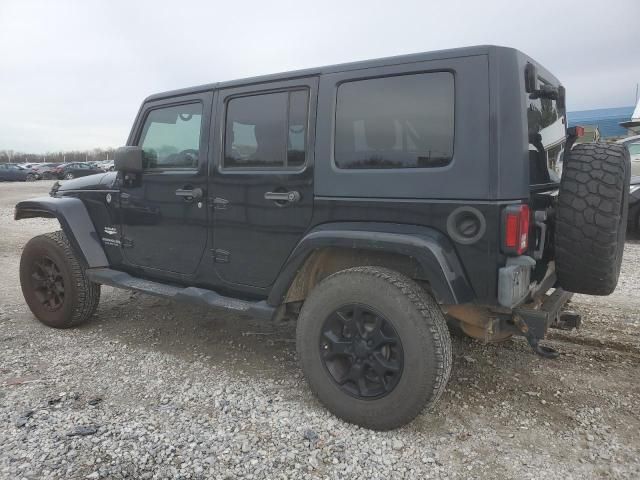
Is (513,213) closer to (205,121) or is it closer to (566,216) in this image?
(566,216)

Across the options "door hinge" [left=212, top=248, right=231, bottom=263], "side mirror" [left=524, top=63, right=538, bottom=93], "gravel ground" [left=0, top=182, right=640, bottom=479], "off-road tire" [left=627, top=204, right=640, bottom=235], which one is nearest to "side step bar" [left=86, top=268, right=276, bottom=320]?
"door hinge" [left=212, top=248, right=231, bottom=263]

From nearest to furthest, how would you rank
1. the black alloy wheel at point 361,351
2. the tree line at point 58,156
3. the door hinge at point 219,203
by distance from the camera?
the black alloy wheel at point 361,351 → the door hinge at point 219,203 → the tree line at point 58,156

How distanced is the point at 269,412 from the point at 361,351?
0.71m

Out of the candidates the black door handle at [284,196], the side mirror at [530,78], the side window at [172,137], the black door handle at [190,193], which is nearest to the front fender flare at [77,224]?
the side window at [172,137]

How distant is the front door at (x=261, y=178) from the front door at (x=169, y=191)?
17 centimetres

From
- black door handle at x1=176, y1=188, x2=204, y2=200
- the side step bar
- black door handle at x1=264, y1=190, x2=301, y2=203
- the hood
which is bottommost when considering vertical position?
the side step bar

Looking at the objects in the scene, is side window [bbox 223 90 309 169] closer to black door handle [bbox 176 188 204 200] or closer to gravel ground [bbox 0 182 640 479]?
black door handle [bbox 176 188 204 200]

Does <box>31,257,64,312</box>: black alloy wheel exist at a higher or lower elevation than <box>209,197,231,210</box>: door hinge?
lower

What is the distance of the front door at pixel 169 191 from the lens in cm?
340

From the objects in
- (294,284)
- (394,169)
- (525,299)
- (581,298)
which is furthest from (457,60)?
(581,298)

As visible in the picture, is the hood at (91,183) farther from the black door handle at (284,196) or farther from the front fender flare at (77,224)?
the black door handle at (284,196)

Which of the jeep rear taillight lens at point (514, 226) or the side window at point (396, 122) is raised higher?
the side window at point (396, 122)

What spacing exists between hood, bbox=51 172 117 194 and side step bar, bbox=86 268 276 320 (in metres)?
0.71

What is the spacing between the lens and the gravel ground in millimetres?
2342
